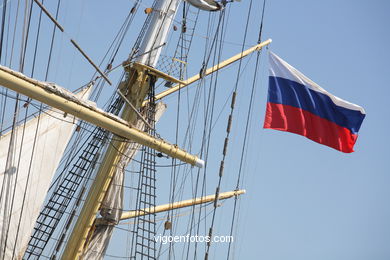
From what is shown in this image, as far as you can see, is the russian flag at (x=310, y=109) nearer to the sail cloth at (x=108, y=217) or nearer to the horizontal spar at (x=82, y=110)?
the horizontal spar at (x=82, y=110)

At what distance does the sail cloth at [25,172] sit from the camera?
83.3ft

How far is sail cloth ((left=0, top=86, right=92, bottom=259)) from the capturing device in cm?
2539

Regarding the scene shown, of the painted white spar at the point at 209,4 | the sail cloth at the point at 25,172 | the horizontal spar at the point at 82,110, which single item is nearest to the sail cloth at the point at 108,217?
the horizontal spar at the point at 82,110

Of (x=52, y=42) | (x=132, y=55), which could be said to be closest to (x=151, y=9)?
(x=132, y=55)

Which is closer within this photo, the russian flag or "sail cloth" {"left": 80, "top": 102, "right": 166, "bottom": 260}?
"sail cloth" {"left": 80, "top": 102, "right": 166, "bottom": 260}

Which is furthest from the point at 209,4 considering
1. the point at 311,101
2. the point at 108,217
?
the point at 108,217

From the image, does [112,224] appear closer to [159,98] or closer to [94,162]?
[94,162]

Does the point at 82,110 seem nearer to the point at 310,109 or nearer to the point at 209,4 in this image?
the point at 209,4

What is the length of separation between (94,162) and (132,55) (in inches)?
140

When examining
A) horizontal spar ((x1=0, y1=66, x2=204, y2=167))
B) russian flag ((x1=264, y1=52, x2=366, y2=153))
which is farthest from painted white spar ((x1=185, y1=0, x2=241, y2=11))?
horizontal spar ((x1=0, y1=66, x2=204, y2=167))

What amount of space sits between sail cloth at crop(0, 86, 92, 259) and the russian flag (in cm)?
730

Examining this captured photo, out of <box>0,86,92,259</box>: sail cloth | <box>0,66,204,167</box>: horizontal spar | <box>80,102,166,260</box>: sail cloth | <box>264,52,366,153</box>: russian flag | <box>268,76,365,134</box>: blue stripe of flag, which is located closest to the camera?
<box>0,66,204,167</box>: horizontal spar

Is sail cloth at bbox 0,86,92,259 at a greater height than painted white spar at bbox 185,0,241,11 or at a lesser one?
lesser

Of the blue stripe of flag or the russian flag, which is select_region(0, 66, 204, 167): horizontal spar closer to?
the russian flag
